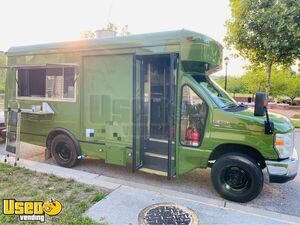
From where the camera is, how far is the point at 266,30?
1148cm

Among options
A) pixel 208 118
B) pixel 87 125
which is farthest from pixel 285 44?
pixel 87 125

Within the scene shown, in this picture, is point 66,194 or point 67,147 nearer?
point 66,194

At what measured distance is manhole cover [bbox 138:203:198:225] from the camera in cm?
348

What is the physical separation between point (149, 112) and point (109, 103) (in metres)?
0.85

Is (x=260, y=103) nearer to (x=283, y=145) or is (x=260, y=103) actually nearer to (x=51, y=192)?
(x=283, y=145)

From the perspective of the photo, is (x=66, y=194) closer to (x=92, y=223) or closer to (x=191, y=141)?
(x=92, y=223)

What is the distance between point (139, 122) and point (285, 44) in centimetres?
916

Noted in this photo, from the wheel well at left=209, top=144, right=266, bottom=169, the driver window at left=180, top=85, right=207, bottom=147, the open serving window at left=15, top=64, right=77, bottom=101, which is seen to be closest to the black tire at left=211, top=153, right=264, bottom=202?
the wheel well at left=209, top=144, right=266, bottom=169

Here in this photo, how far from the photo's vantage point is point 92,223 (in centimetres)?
330

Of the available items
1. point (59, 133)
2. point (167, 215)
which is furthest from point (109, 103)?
point (167, 215)

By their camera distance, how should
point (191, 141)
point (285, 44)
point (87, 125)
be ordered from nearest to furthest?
point (191, 141)
point (87, 125)
point (285, 44)

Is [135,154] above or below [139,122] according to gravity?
below

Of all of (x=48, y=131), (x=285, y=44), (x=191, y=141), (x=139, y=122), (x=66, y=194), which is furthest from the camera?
(x=285, y=44)

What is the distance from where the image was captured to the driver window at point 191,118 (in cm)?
445
